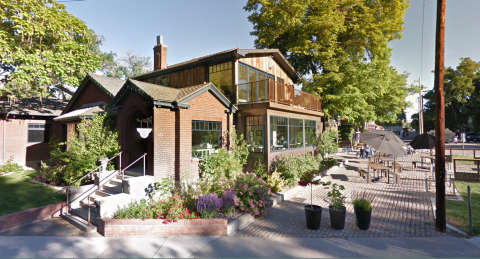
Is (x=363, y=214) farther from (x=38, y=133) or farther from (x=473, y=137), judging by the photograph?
(x=473, y=137)

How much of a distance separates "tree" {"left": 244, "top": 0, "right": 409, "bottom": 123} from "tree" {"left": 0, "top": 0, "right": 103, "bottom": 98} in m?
13.3

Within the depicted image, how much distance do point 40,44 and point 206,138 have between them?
456 inches

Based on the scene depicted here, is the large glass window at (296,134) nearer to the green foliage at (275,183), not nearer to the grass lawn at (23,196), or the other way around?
the green foliage at (275,183)

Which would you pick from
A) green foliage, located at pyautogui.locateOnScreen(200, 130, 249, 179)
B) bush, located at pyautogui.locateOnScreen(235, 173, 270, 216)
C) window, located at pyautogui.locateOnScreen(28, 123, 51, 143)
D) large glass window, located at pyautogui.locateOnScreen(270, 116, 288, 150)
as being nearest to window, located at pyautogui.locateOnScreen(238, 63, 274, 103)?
large glass window, located at pyautogui.locateOnScreen(270, 116, 288, 150)

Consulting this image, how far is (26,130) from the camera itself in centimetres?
1542

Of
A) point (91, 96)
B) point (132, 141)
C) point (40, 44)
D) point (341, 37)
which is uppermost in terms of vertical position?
point (341, 37)

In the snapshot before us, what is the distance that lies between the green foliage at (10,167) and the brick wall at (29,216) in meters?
9.54

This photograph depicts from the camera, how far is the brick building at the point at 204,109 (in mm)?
8766

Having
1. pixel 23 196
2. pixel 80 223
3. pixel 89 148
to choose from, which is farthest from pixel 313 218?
pixel 23 196

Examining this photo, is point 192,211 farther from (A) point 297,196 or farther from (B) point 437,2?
(B) point 437,2

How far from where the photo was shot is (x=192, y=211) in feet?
21.5

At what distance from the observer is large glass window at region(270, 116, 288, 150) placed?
11.4m

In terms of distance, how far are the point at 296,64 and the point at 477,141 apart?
4077 centimetres

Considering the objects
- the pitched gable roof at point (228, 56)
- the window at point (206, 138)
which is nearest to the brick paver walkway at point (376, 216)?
the window at point (206, 138)
